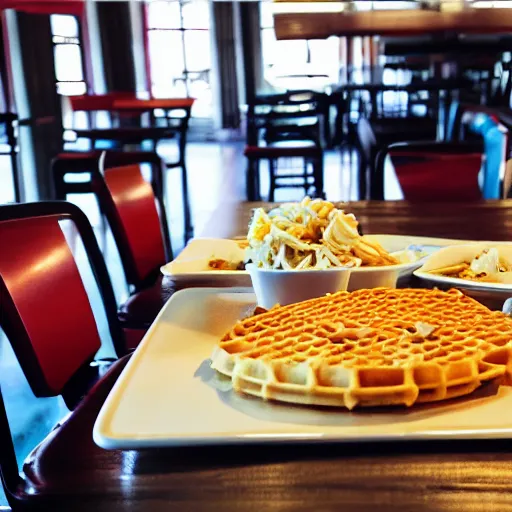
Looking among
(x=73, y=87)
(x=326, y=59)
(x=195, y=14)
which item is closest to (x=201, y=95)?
(x=195, y=14)

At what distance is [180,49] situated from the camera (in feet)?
38.5

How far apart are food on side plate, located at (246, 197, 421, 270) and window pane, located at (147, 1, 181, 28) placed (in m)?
11.4

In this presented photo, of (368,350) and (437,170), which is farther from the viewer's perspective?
(437,170)

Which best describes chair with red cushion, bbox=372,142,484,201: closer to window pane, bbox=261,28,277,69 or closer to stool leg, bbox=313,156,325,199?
stool leg, bbox=313,156,325,199

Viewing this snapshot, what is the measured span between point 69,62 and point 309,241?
9.44 m

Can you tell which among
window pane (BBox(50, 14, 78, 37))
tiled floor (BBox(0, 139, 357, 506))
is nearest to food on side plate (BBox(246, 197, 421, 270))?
tiled floor (BBox(0, 139, 357, 506))

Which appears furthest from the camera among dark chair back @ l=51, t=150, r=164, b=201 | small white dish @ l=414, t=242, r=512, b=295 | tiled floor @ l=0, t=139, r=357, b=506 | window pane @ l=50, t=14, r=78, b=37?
window pane @ l=50, t=14, r=78, b=37

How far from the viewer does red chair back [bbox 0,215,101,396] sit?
39.2 inches

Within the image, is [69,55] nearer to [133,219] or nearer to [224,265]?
[133,219]

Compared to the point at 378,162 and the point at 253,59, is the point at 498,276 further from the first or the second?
the point at 253,59

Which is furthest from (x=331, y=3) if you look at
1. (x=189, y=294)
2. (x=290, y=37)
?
(x=189, y=294)

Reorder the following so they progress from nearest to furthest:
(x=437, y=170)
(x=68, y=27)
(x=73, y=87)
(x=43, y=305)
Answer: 1. (x=43, y=305)
2. (x=437, y=170)
3. (x=68, y=27)
4. (x=73, y=87)

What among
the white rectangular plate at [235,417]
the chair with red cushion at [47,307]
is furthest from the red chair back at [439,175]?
the white rectangular plate at [235,417]

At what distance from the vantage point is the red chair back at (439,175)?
221 cm
